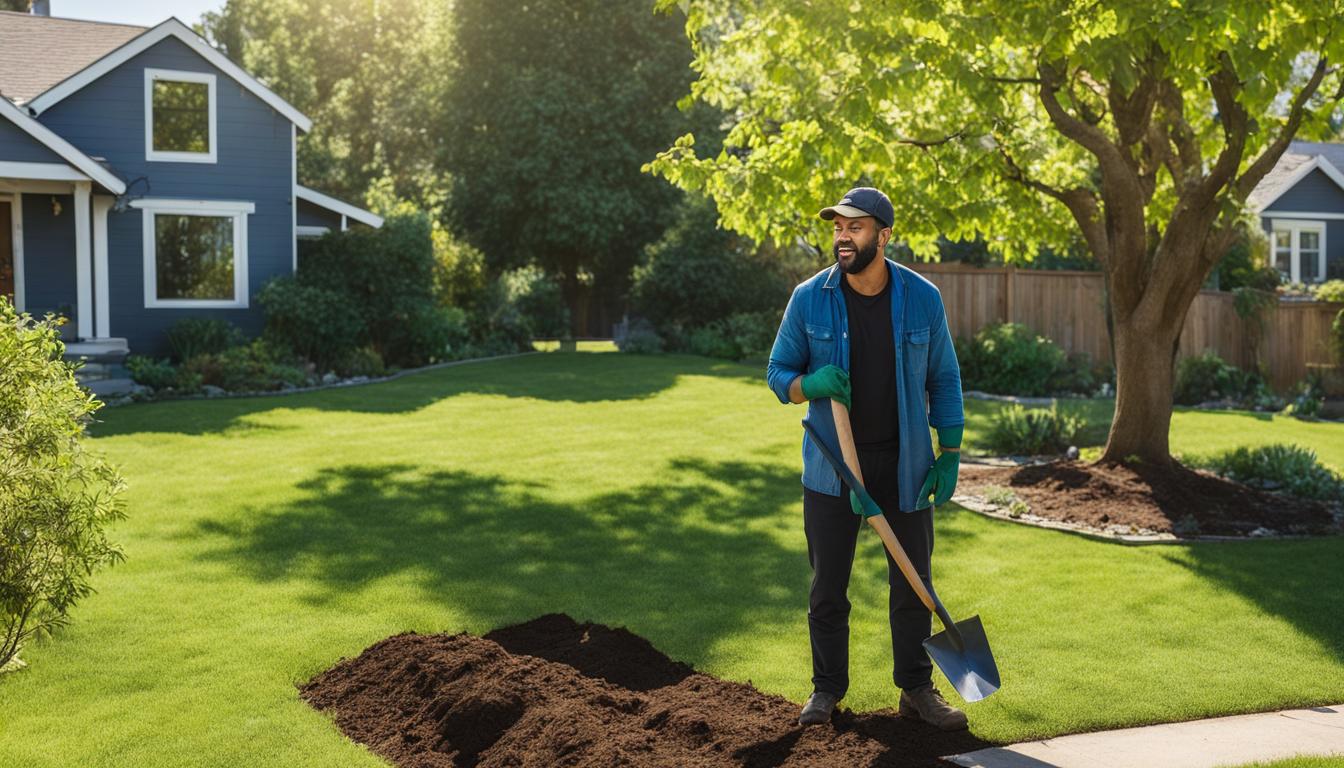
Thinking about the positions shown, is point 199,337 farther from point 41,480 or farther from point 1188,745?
point 1188,745

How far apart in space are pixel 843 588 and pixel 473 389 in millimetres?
14269

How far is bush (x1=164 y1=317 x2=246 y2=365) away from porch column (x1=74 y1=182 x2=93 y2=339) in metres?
1.60

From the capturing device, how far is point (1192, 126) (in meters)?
12.2

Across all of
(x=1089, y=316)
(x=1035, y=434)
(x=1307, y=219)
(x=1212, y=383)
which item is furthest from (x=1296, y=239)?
(x=1035, y=434)

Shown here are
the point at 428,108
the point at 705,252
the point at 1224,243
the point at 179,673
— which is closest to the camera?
the point at 179,673

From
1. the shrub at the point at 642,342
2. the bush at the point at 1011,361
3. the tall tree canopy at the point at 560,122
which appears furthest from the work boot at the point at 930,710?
the tall tree canopy at the point at 560,122

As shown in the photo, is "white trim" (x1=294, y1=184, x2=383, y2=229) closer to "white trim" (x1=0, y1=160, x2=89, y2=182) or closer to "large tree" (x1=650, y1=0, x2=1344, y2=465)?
"white trim" (x1=0, y1=160, x2=89, y2=182)

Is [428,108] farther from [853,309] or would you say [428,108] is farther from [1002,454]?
[853,309]

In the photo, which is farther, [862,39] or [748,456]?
[748,456]

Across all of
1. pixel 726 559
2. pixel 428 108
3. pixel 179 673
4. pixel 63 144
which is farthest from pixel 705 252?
pixel 179 673

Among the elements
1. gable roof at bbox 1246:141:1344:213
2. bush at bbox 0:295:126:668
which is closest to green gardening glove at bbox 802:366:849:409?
bush at bbox 0:295:126:668

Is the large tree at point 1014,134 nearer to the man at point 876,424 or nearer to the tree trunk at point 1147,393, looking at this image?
the tree trunk at point 1147,393

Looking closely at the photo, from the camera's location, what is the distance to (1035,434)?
12602 mm

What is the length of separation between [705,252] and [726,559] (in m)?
19.4
